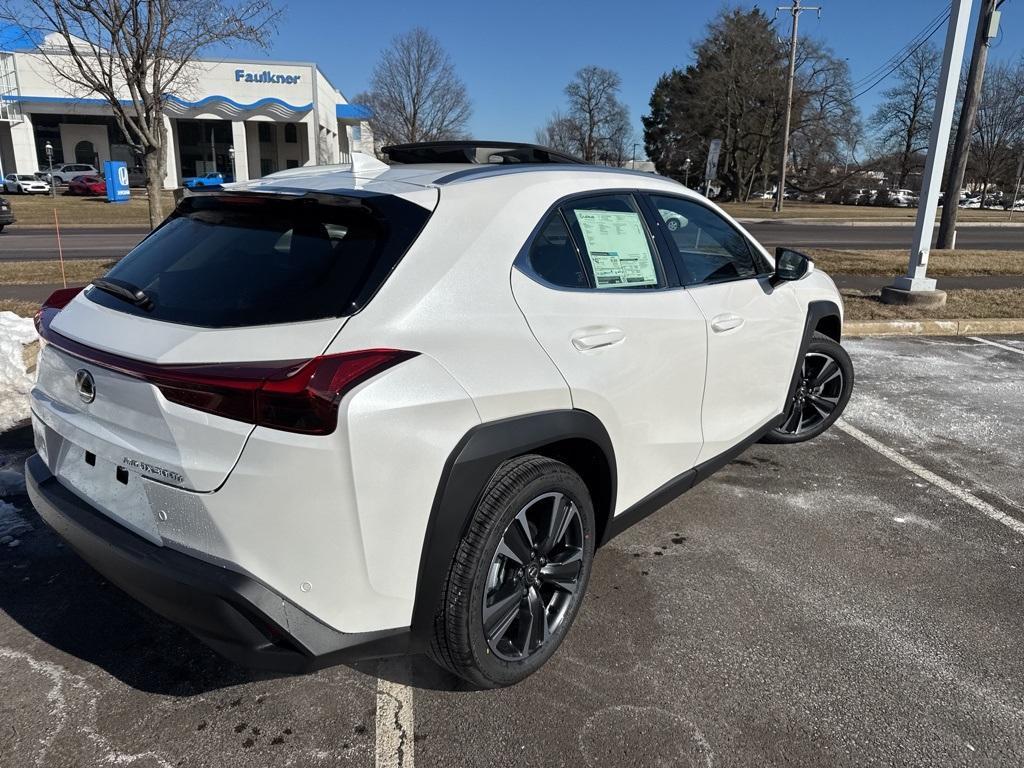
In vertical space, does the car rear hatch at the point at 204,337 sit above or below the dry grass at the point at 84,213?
above

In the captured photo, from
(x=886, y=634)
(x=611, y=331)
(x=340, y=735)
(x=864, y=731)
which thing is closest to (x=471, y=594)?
(x=340, y=735)

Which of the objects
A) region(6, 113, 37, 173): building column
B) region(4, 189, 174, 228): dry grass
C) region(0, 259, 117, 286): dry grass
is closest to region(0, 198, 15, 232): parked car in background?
region(4, 189, 174, 228): dry grass

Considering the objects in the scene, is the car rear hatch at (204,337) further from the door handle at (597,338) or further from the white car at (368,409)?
the door handle at (597,338)

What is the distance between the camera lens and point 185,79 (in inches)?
514

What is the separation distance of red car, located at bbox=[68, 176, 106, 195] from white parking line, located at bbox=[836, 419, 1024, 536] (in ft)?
156

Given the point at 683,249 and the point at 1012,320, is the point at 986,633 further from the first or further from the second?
the point at 1012,320

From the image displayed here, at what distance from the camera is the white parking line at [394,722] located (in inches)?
89.1

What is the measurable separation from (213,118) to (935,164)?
52.8 m

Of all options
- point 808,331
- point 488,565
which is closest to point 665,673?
point 488,565

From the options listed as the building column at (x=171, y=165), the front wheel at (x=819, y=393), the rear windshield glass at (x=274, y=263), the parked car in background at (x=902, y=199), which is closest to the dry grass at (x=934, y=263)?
the front wheel at (x=819, y=393)

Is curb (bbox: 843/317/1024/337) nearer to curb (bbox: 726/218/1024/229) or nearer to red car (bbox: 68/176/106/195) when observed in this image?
curb (bbox: 726/218/1024/229)

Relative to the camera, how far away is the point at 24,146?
2055 inches

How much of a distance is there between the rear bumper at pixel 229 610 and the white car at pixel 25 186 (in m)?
52.2

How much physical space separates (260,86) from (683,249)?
55.1 meters
